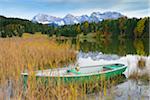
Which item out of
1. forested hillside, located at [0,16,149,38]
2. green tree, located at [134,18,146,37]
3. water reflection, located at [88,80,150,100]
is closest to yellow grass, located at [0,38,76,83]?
water reflection, located at [88,80,150,100]

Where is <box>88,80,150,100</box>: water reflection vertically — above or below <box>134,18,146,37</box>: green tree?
below

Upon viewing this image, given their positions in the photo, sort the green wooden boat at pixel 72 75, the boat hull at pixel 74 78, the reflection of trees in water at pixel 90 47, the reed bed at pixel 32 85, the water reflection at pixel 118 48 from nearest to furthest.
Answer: the reed bed at pixel 32 85 → the boat hull at pixel 74 78 → the green wooden boat at pixel 72 75 → the water reflection at pixel 118 48 → the reflection of trees in water at pixel 90 47

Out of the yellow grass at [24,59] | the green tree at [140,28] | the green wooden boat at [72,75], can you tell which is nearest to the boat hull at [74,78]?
the green wooden boat at [72,75]

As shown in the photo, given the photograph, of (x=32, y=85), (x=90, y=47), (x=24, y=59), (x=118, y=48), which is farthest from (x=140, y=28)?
(x=32, y=85)

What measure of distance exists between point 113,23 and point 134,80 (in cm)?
5172

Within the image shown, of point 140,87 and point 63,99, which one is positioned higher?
point 63,99

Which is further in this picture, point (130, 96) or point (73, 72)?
point (73, 72)

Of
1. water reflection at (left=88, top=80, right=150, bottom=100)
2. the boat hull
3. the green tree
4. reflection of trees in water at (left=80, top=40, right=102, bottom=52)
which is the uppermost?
the green tree

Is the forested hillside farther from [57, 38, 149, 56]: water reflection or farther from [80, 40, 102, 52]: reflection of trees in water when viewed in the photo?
[57, 38, 149, 56]: water reflection

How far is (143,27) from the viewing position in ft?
158

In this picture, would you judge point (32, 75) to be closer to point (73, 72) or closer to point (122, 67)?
point (73, 72)

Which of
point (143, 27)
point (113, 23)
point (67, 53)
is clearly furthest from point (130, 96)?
point (113, 23)

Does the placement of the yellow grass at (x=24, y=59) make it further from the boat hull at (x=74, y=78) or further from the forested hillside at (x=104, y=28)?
the forested hillside at (x=104, y=28)

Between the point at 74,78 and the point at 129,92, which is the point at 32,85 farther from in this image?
the point at 129,92
